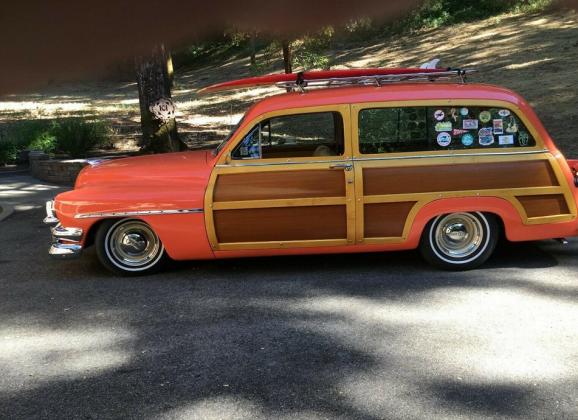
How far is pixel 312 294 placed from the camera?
4.66 m

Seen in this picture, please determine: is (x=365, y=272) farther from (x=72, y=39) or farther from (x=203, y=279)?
(x=72, y=39)

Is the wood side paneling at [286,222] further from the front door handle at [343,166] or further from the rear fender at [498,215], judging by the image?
the rear fender at [498,215]

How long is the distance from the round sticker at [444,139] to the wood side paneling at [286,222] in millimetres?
947

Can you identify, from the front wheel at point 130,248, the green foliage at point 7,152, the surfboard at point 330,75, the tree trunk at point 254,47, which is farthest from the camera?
the green foliage at point 7,152

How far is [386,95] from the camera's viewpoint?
5000 mm

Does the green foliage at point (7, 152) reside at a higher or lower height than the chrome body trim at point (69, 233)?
higher

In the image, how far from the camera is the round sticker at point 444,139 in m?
5.01

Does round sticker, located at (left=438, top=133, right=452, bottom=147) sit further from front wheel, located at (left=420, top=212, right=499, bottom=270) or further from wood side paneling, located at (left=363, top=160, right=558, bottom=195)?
front wheel, located at (left=420, top=212, right=499, bottom=270)

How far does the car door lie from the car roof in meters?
0.06

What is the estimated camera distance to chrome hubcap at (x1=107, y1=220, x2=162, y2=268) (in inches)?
203

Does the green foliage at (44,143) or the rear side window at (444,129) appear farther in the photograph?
the green foliage at (44,143)

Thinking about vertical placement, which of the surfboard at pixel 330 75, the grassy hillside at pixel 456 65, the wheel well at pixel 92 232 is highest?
the grassy hillside at pixel 456 65

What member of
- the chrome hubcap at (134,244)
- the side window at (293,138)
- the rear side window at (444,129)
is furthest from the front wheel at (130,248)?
the rear side window at (444,129)

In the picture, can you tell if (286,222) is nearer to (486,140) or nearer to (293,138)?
(293,138)
